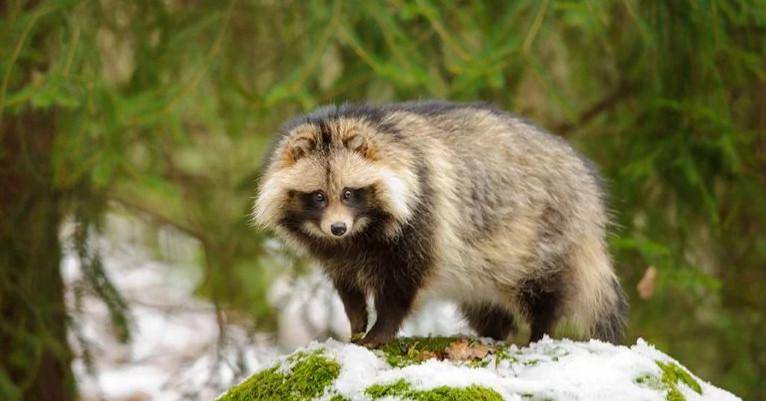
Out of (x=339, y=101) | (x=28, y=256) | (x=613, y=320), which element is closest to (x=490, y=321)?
(x=613, y=320)

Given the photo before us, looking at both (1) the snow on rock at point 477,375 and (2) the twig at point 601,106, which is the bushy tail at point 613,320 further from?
(2) the twig at point 601,106

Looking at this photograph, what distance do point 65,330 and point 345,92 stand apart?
2879mm

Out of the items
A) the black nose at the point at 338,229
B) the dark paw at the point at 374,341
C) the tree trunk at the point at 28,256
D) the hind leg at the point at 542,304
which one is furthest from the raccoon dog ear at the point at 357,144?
the tree trunk at the point at 28,256

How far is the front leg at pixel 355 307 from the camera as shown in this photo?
208 inches

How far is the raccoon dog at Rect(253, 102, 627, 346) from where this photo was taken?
16.1 ft

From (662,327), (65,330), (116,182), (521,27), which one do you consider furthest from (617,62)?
(65,330)

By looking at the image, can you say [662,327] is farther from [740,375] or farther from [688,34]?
[688,34]

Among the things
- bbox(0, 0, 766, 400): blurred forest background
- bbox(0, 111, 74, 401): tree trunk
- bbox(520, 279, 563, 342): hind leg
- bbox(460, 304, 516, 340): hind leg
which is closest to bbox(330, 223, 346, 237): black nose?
bbox(520, 279, 563, 342): hind leg

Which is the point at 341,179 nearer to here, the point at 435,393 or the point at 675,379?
the point at 435,393

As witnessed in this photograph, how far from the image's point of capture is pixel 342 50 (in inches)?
301

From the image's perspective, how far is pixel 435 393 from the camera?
3.93 m

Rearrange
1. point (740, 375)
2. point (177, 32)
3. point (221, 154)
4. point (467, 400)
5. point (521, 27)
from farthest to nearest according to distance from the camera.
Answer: point (221, 154) < point (740, 375) < point (177, 32) < point (521, 27) < point (467, 400)

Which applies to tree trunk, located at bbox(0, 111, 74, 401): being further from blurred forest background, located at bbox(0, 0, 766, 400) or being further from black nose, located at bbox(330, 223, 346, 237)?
black nose, located at bbox(330, 223, 346, 237)

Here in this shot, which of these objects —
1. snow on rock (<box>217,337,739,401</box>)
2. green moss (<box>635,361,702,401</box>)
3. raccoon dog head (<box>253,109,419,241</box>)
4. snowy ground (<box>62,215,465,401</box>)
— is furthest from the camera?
snowy ground (<box>62,215,465,401</box>)
